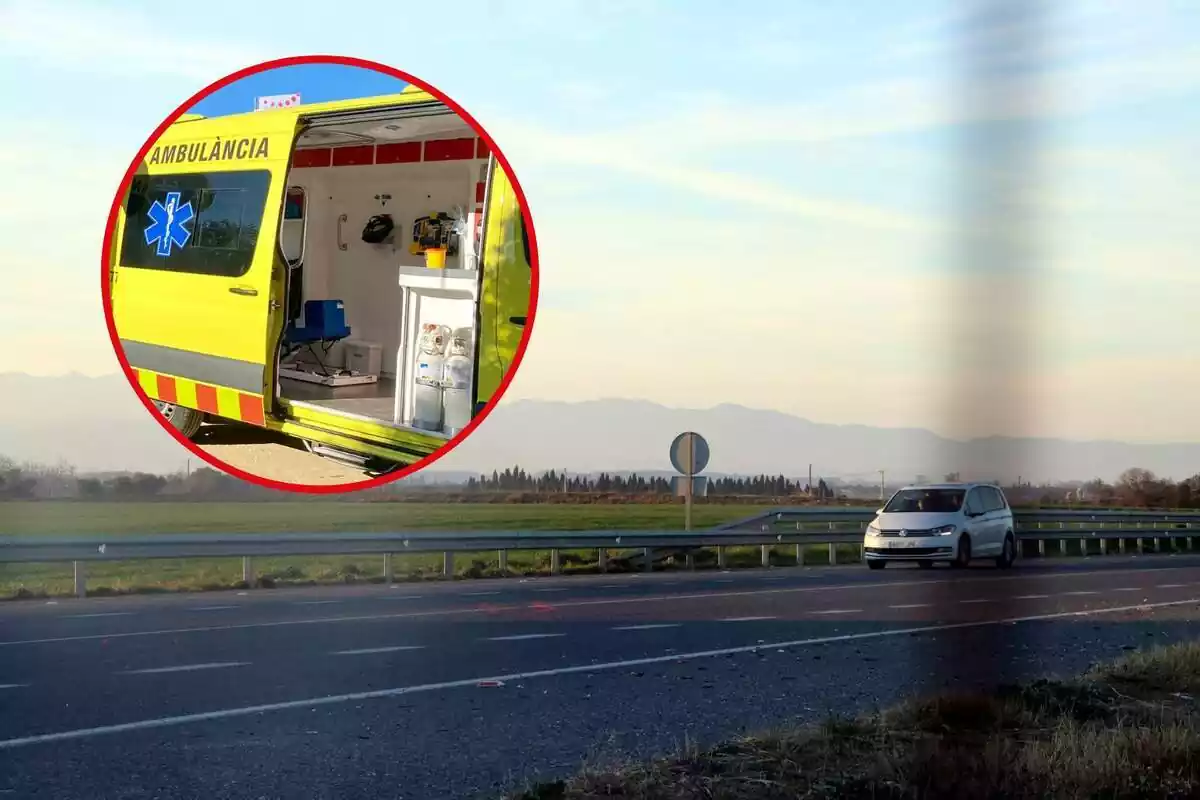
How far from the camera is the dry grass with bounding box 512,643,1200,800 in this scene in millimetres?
5148

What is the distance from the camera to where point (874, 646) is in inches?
434

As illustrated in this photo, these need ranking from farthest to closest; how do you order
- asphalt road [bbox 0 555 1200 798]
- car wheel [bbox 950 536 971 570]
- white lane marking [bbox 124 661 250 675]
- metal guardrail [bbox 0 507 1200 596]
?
car wheel [bbox 950 536 971 570] → metal guardrail [bbox 0 507 1200 596] → white lane marking [bbox 124 661 250 675] → asphalt road [bbox 0 555 1200 798]

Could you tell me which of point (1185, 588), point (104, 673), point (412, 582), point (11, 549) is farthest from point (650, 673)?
point (1185, 588)

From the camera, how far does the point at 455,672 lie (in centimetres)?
926

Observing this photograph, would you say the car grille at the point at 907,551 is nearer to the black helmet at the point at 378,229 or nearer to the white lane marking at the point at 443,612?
the white lane marking at the point at 443,612

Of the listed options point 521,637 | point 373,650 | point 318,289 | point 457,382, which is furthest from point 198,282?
point 521,637

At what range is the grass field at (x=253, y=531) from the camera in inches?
623

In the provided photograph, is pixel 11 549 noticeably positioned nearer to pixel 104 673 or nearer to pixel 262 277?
pixel 104 673

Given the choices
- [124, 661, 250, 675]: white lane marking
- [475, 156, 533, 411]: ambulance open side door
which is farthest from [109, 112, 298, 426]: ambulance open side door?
[124, 661, 250, 675]: white lane marking

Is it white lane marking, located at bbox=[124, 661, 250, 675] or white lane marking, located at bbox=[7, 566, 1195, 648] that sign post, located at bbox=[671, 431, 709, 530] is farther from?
white lane marking, located at bbox=[124, 661, 250, 675]

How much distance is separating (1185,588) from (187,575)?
12.3 metres

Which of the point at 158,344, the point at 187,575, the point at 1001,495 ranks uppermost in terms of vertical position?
the point at 158,344

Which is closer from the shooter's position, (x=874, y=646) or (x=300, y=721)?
(x=300, y=721)

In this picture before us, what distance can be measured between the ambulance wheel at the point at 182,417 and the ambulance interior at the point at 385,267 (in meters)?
0.42
